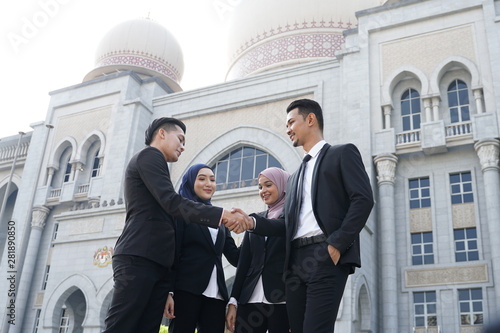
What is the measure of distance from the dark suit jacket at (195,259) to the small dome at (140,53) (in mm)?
17462

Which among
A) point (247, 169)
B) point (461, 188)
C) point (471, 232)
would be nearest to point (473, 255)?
point (471, 232)

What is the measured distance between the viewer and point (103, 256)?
12820 mm

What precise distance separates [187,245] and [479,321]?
936 centimetres

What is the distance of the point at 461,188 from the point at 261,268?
9.88 meters

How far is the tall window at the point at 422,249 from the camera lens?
1188 cm

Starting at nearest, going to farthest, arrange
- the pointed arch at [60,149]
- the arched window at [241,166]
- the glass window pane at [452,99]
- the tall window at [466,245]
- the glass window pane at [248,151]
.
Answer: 1. the tall window at [466,245]
2. the glass window pane at [452,99]
3. the arched window at [241,166]
4. the glass window pane at [248,151]
5. the pointed arch at [60,149]

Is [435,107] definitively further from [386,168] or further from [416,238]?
[416,238]

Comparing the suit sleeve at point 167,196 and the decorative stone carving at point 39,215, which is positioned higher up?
the decorative stone carving at point 39,215

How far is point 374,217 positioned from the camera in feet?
40.5

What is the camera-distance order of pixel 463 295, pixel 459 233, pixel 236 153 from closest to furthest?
pixel 463 295 < pixel 459 233 < pixel 236 153

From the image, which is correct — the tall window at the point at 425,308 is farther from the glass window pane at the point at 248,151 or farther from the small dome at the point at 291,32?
the small dome at the point at 291,32

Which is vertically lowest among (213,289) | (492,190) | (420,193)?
(213,289)

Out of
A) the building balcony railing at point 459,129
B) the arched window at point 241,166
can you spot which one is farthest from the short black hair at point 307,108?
the arched window at point 241,166

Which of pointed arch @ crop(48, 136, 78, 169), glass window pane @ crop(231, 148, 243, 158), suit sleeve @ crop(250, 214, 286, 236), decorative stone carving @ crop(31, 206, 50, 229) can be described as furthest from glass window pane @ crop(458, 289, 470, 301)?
decorative stone carving @ crop(31, 206, 50, 229)
